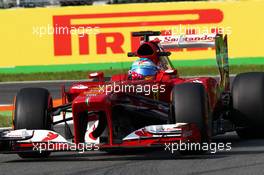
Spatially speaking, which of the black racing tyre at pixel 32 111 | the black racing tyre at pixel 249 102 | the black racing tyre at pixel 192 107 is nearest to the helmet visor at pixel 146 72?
the black racing tyre at pixel 249 102

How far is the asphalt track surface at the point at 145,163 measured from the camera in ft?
29.1

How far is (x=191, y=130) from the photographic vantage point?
973cm

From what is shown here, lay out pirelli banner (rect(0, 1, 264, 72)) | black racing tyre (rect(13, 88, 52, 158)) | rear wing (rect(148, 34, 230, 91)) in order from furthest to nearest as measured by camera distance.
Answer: pirelli banner (rect(0, 1, 264, 72)), rear wing (rect(148, 34, 230, 91)), black racing tyre (rect(13, 88, 52, 158))

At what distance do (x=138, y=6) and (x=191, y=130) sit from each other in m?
16.4

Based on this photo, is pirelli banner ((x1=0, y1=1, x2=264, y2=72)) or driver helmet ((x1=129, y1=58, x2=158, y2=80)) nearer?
driver helmet ((x1=129, y1=58, x2=158, y2=80))

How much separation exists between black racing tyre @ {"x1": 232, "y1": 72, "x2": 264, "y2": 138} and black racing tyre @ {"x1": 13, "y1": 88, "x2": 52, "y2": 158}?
2.69 m

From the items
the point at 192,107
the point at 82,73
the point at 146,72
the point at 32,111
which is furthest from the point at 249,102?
the point at 82,73

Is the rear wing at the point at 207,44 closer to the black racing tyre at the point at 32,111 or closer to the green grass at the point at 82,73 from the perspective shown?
the black racing tyre at the point at 32,111

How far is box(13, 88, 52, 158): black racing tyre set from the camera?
10109mm

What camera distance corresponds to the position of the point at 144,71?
11.4 meters

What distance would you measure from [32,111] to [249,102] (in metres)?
2.98

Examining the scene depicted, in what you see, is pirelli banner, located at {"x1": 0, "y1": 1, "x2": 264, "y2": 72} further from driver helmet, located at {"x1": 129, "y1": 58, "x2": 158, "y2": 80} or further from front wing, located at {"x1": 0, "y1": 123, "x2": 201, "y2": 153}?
front wing, located at {"x1": 0, "y1": 123, "x2": 201, "y2": 153}

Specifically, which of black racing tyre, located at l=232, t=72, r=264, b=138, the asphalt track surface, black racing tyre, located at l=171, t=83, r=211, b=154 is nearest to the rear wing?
black racing tyre, located at l=232, t=72, r=264, b=138

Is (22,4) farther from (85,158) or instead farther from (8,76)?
(85,158)
